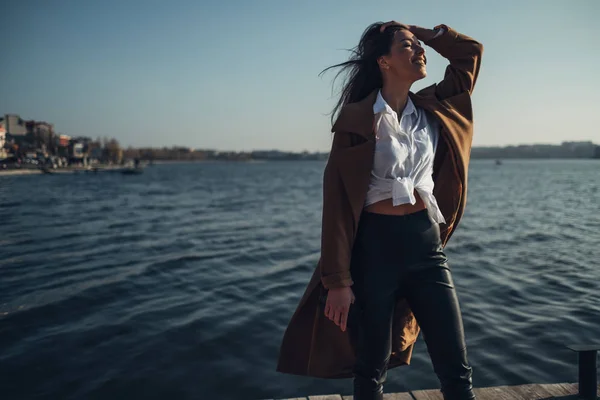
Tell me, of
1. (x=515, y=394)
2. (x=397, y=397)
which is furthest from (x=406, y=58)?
(x=515, y=394)

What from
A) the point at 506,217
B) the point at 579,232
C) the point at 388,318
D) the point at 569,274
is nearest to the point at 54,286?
the point at 388,318

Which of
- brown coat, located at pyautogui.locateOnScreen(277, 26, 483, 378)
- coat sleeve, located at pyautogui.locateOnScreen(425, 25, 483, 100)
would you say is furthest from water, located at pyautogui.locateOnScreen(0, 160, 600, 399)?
coat sleeve, located at pyautogui.locateOnScreen(425, 25, 483, 100)

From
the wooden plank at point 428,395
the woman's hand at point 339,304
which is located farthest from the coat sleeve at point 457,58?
the wooden plank at point 428,395

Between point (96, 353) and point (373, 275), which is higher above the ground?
point (373, 275)

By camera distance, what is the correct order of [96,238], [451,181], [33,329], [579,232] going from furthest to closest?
[579,232] → [96,238] → [33,329] → [451,181]

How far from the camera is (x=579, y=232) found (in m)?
18.8

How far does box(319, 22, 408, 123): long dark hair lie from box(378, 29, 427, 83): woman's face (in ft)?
0.17

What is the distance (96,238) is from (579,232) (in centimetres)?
1871

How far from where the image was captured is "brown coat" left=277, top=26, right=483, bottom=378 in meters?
2.37

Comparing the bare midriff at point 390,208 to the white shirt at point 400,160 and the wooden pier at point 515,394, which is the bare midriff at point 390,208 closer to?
the white shirt at point 400,160

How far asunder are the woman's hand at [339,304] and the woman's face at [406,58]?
117cm

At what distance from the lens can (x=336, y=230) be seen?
236cm

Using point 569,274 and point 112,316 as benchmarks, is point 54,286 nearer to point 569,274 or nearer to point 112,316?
point 112,316

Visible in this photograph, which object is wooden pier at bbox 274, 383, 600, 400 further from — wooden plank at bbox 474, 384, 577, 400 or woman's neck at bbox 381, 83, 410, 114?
woman's neck at bbox 381, 83, 410, 114
